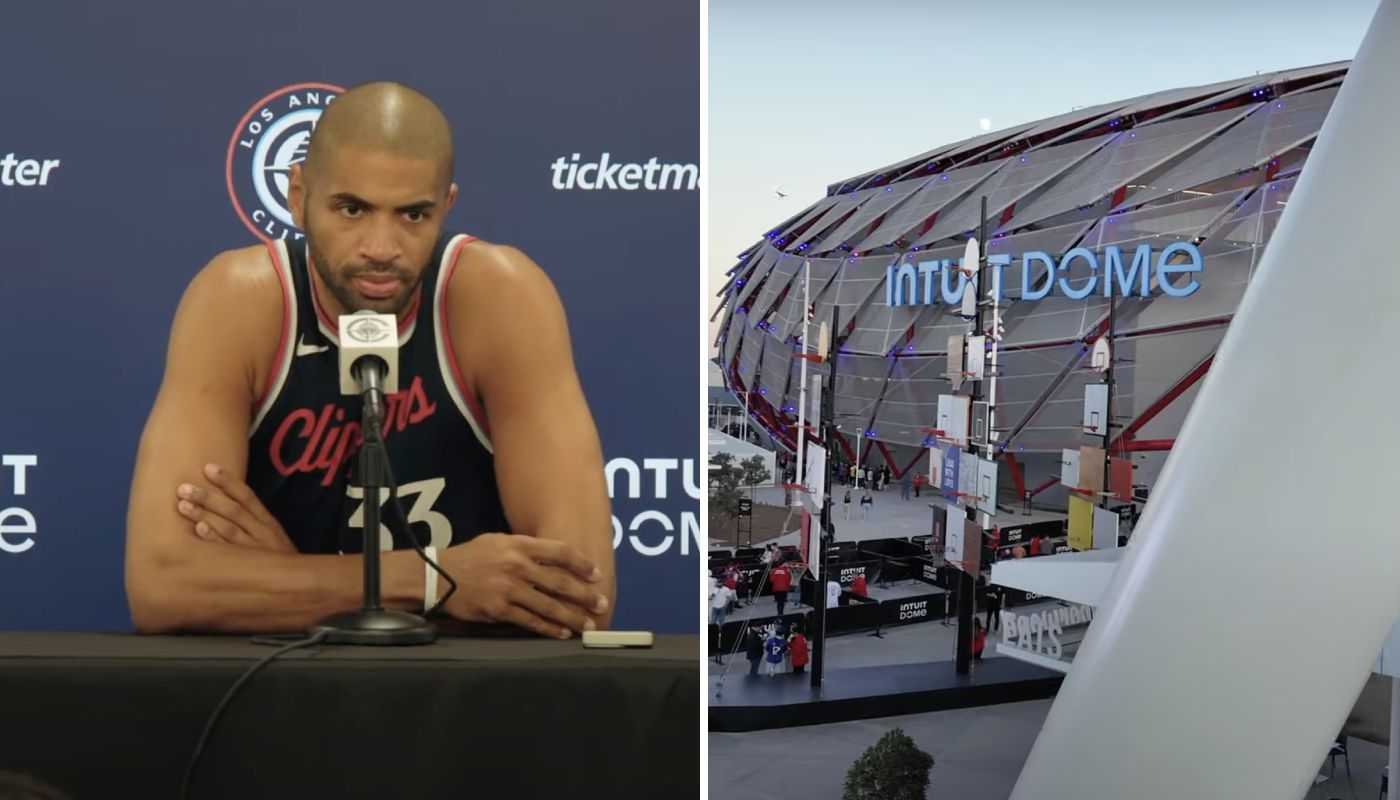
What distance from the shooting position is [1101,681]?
2947 millimetres

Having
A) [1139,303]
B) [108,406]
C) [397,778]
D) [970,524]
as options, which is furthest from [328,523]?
[1139,303]

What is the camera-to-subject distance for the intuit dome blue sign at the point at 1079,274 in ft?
78.4

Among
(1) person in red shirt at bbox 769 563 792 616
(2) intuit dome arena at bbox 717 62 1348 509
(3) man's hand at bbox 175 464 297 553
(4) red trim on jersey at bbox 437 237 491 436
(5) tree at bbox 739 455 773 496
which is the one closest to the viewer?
(3) man's hand at bbox 175 464 297 553

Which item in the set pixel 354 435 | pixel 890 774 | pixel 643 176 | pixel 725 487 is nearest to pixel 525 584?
pixel 354 435

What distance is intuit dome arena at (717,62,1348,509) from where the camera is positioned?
79.5 ft

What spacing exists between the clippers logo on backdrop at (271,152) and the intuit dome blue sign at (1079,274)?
67.4 feet

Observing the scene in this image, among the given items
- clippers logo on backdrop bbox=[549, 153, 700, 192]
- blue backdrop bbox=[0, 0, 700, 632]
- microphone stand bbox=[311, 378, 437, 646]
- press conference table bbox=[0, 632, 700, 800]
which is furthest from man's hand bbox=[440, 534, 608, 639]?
clippers logo on backdrop bbox=[549, 153, 700, 192]

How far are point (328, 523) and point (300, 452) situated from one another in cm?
18

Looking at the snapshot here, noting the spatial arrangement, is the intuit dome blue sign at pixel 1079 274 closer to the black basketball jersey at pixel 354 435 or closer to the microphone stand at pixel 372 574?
the black basketball jersey at pixel 354 435

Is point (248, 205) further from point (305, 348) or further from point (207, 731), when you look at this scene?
point (207, 731)

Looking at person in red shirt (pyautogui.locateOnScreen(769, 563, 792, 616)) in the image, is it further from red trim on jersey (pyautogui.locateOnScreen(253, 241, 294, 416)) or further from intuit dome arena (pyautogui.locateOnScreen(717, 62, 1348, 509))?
red trim on jersey (pyautogui.locateOnScreen(253, 241, 294, 416))

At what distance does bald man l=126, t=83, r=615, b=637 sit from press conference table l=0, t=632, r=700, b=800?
44 cm

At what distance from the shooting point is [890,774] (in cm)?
795

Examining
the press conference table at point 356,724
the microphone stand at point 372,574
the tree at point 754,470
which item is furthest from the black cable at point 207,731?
the tree at point 754,470
